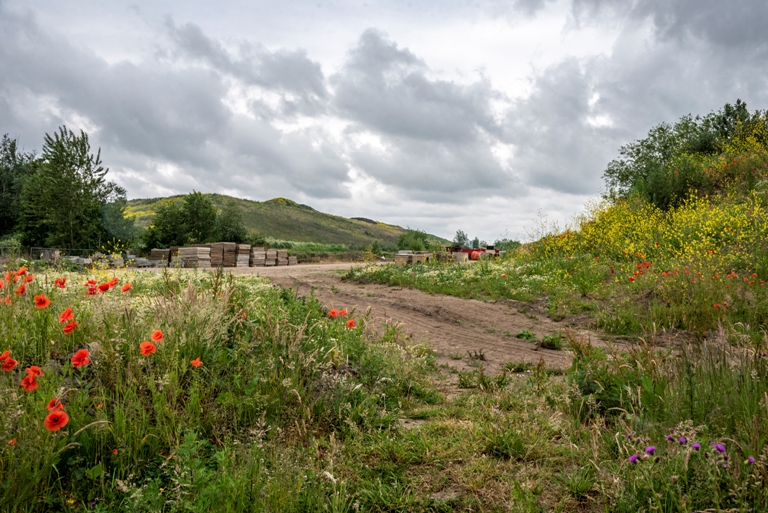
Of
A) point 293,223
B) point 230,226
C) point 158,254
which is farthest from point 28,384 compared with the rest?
point 293,223

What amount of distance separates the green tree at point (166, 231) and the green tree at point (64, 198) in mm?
2756

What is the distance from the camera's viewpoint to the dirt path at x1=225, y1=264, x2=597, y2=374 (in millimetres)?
6496

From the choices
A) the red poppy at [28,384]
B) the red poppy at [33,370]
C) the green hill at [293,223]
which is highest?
the green hill at [293,223]

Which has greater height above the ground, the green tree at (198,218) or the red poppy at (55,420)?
the green tree at (198,218)

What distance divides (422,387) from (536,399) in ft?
3.65

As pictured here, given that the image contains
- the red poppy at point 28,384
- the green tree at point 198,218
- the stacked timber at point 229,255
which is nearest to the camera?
the red poppy at point 28,384

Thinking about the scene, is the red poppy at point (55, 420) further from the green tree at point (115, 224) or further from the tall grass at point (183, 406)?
the green tree at point (115, 224)

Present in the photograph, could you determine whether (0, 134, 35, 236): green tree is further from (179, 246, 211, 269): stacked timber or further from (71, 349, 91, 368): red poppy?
(71, 349, 91, 368): red poppy

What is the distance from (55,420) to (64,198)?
29.6 metres

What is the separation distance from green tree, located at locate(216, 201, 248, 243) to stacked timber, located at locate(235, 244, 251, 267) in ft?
30.6

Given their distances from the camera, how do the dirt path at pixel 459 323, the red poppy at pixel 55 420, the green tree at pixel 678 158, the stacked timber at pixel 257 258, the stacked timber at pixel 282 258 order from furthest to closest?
the stacked timber at pixel 282 258
the stacked timber at pixel 257 258
the green tree at pixel 678 158
the dirt path at pixel 459 323
the red poppy at pixel 55 420

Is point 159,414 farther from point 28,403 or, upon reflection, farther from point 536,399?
point 536,399

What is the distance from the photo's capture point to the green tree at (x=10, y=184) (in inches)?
1320

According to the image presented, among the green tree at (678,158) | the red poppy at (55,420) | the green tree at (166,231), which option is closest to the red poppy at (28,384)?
the red poppy at (55,420)
